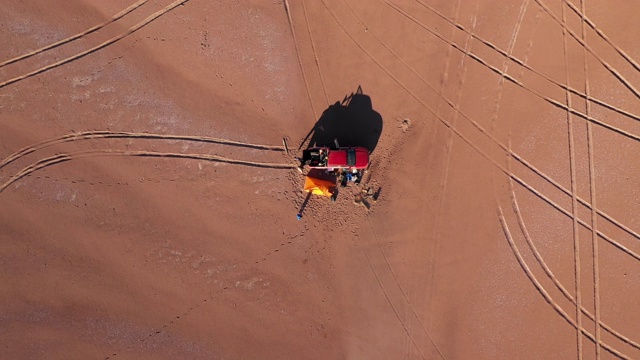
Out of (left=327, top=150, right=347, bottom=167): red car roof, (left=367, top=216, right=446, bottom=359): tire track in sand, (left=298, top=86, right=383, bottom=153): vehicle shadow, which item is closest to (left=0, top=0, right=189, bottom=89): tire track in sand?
(left=298, top=86, right=383, bottom=153): vehicle shadow

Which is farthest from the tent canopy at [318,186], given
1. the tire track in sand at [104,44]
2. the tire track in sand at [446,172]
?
the tire track in sand at [104,44]

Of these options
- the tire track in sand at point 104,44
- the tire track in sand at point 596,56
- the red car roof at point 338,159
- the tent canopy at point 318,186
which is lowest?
the tent canopy at point 318,186


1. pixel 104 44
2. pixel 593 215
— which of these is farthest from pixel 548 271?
pixel 104 44

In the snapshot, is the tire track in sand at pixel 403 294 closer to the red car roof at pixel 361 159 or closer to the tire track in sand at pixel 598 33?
the red car roof at pixel 361 159

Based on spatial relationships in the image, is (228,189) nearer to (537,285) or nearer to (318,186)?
(318,186)

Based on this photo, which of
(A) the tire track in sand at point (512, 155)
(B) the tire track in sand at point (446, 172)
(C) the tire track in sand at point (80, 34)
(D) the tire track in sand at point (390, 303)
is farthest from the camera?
(C) the tire track in sand at point (80, 34)

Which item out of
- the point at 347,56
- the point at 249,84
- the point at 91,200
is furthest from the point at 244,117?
the point at 91,200

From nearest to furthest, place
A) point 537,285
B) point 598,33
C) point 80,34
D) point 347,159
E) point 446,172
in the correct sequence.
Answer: point 347,159
point 598,33
point 537,285
point 446,172
point 80,34
